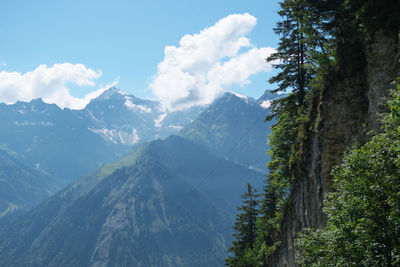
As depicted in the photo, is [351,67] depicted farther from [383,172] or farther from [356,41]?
[383,172]

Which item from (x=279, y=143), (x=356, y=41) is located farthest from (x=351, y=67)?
(x=279, y=143)

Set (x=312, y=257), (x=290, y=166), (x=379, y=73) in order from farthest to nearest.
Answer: (x=290, y=166) < (x=379, y=73) < (x=312, y=257)

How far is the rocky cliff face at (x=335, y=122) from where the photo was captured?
1736 centimetres

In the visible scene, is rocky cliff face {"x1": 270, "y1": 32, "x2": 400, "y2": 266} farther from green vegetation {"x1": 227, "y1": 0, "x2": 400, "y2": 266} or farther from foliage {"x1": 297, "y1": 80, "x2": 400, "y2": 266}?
foliage {"x1": 297, "y1": 80, "x2": 400, "y2": 266}

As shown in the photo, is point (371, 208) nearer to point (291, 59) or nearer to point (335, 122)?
point (335, 122)

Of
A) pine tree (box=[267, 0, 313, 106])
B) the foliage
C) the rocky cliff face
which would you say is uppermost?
pine tree (box=[267, 0, 313, 106])

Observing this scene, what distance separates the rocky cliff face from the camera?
57.0 ft

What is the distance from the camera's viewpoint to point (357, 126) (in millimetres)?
19469

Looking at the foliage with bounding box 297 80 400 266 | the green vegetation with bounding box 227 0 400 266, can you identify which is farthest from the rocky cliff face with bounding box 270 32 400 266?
the foliage with bounding box 297 80 400 266

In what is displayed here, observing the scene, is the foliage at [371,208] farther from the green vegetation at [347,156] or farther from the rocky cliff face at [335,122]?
the rocky cliff face at [335,122]

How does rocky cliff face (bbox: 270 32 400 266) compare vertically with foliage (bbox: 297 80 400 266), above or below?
above

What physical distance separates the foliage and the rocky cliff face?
18.6ft

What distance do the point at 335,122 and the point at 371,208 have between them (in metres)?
11.2

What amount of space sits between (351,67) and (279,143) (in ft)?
39.0
